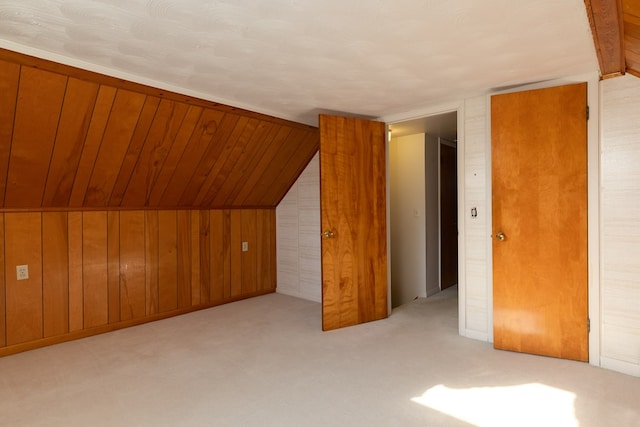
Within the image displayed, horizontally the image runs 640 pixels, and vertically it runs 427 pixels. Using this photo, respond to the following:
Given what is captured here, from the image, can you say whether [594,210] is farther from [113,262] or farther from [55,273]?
[55,273]

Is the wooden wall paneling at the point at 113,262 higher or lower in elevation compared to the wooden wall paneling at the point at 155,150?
lower

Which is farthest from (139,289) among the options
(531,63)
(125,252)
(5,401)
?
(531,63)

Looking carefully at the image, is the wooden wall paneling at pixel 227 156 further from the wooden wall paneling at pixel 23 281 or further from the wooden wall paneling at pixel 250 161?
the wooden wall paneling at pixel 23 281

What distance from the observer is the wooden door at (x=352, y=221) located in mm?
3143

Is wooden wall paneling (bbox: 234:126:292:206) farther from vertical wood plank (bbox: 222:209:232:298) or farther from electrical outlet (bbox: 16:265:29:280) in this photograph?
electrical outlet (bbox: 16:265:29:280)

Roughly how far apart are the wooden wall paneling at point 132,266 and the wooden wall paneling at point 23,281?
2.02ft

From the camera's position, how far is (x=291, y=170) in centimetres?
423

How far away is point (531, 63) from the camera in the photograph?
7.31 ft

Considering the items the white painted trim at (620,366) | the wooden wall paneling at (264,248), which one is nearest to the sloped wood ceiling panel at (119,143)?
the wooden wall paneling at (264,248)

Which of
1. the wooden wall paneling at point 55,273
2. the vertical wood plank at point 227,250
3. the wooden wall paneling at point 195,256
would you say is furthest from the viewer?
the vertical wood plank at point 227,250

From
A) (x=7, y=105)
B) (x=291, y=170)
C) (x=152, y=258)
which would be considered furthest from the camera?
(x=291, y=170)

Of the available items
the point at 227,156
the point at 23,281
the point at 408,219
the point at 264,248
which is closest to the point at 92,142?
the point at 227,156

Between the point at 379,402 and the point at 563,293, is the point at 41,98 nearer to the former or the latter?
the point at 379,402

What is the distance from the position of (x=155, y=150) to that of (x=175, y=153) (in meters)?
0.17
